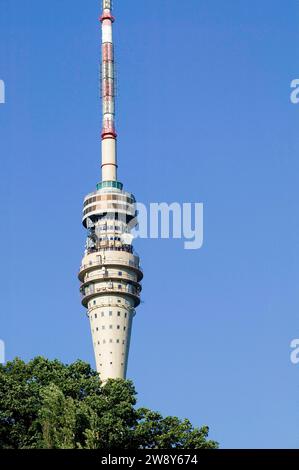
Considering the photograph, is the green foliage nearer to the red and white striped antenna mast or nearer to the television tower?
the television tower

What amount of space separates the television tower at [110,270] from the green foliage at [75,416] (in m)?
54.8

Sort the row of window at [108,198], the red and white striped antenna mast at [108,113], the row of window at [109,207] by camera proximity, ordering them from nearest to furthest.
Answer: the row of window at [109,207] < the row of window at [108,198] < the red and white striped antenna mast at [108,113]

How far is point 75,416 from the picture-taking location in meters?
69.4

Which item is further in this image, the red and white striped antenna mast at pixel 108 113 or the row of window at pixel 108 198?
the red and white striped antenna mast at pixel 108 113

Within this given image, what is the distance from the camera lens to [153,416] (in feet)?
254

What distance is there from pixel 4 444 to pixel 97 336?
219 feet

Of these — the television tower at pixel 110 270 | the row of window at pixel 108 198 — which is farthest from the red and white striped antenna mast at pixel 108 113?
the row of window at pixel 108 198

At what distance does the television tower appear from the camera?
142625mm

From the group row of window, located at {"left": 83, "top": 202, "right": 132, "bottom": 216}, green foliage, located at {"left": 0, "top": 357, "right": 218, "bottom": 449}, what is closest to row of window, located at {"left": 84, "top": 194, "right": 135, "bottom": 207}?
row of window, located at {"left": 83, "top": 202, "right": 132, "bottom": 216}

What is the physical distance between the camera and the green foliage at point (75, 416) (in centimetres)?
7006

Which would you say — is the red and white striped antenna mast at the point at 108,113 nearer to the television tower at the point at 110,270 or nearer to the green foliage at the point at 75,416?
the television tower at the point at 110,270

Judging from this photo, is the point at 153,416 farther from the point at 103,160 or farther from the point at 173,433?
the point at 103,160

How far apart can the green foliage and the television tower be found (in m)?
54.8
